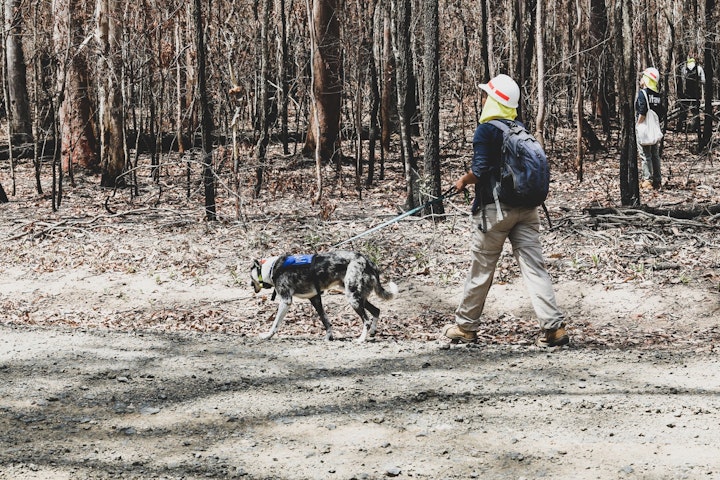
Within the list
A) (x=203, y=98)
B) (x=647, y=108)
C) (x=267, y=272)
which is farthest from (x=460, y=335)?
(x=647, y=108)

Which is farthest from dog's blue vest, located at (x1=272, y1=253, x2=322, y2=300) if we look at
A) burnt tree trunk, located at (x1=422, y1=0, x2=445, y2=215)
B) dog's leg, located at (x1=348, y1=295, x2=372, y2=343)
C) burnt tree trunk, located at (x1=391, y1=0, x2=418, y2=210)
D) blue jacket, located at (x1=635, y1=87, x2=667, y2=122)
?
blue jacket, located at (x1=635, y1=87, x2=667, y2=122)

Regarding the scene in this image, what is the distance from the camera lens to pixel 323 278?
8.35 m

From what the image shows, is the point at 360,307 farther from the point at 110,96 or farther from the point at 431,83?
the point at 110,96

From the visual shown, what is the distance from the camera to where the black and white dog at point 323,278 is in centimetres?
827

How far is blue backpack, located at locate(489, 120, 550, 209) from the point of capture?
723 centimetres

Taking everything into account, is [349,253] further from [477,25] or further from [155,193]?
[477,25]

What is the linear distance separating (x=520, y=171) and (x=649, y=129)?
31.1ft

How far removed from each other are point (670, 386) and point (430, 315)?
396cm

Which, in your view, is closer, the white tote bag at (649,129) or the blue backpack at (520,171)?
the blue backpack at (520,171)

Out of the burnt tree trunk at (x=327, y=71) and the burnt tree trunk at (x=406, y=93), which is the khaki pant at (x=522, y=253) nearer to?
the burnt tree trunk at (x=406, y=93)

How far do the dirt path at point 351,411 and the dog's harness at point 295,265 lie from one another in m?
0.71

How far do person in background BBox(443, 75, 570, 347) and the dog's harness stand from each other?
160cm

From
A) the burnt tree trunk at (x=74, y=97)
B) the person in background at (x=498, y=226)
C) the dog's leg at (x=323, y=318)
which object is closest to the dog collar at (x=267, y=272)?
the dog's leg at (x=323, y=318)

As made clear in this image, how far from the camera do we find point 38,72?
79.7 feet
